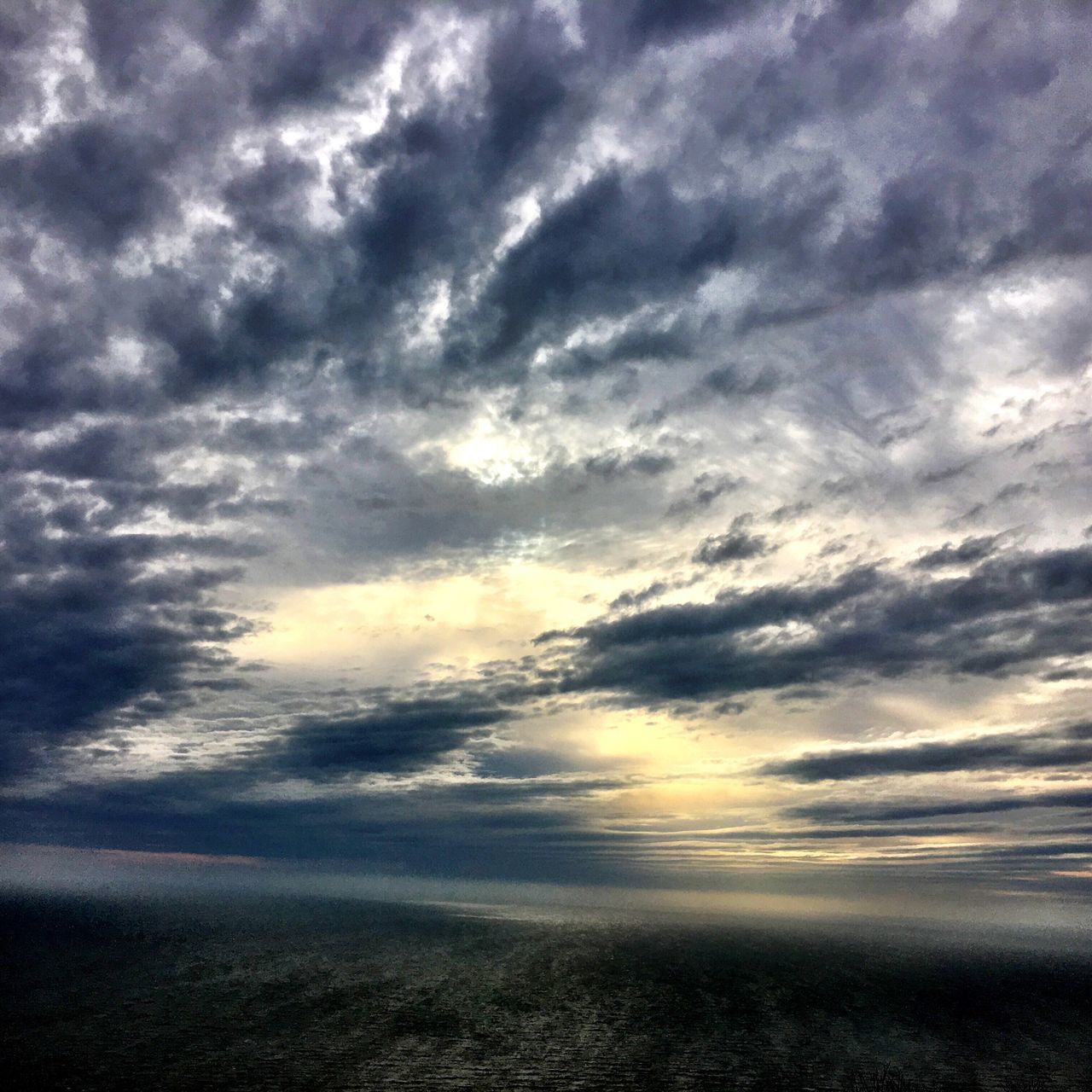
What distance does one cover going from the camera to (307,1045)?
71.1m

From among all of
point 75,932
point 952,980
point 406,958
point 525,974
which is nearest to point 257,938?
point 75,932

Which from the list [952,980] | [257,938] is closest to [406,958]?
[257,938]

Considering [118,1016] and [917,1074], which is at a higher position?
[118,1016]

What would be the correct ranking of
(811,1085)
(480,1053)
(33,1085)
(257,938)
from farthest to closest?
1. (257,938)
2. (480,1053)
3. (811,1085)
4. (33,1085)

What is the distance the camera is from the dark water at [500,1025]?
211 feet

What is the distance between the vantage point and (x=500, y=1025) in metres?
85.0

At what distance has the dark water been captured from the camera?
211 feet

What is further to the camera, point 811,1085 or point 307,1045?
point 307,1045

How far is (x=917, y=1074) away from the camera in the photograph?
237ft

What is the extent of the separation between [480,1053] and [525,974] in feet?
221

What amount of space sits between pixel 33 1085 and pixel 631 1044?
177 feet

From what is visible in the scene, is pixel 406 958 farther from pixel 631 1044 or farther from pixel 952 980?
pixel 952 980

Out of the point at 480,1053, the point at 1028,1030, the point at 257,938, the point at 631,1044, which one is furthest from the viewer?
the point at 257,938

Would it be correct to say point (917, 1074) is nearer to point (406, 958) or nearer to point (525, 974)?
point (525, 974)
